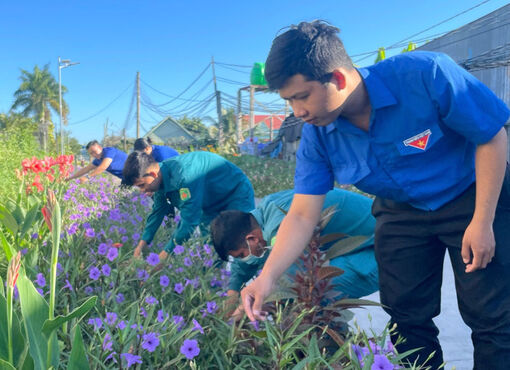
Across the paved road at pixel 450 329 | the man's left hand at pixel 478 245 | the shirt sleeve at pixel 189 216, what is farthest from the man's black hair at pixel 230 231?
the man's left hand at pixel 478 245

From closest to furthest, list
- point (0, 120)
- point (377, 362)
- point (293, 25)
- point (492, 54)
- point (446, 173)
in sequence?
point (377, 362)
point (293, 25)
point (446, 173)
point (492, 54)
point (0, 120)

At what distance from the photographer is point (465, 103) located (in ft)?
4.14

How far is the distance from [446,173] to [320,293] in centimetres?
60

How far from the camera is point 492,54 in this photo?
8906mm

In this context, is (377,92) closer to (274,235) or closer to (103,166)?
(274,235)

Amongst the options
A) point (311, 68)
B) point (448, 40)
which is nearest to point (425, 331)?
point (311, 68)

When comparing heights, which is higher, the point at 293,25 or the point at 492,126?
the point at 293,25

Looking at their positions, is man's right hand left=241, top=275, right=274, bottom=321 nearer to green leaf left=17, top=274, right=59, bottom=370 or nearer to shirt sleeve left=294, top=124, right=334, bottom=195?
shirt sleeve left=294, top=124, right=334, bottom=195

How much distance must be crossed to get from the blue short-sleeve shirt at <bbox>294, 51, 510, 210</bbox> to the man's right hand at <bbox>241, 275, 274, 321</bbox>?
40 cm

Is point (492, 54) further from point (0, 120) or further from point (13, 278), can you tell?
point (0, 120)

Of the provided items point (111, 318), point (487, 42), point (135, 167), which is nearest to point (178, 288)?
point (111, 318)

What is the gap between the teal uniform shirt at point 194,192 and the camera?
279 centimetres

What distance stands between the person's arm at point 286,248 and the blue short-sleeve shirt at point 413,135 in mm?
84

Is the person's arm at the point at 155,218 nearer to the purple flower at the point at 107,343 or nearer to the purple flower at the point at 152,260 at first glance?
the purple flower at the point at 152,260
